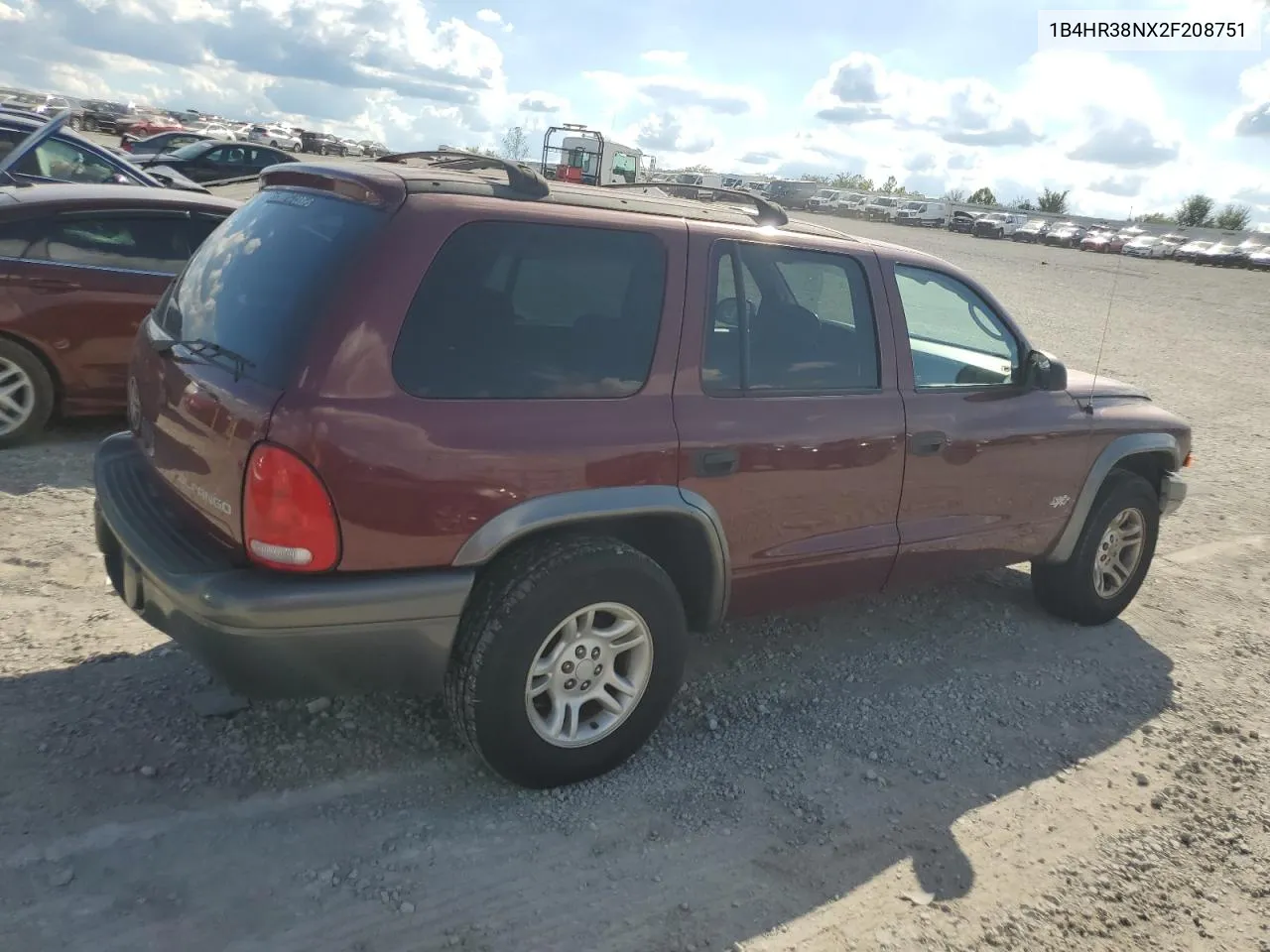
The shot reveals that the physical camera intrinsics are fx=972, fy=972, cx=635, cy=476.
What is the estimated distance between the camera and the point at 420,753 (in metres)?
3.32

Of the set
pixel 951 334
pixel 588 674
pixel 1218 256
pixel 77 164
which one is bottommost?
pixel 588 674

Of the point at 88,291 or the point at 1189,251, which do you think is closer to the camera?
the point at 88,291

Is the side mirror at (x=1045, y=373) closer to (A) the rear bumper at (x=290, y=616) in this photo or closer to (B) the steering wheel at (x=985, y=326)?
(B) the steering wheel at (x=985, y=326)

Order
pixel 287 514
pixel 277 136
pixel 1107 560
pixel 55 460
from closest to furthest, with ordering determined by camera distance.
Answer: pixel 287 514 < pixel 1107 560 < pixel 55 460 < pixel 277 136

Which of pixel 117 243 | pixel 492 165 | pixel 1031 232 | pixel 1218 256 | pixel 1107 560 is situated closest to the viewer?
pixel 492 165

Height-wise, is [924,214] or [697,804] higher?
[924,214]

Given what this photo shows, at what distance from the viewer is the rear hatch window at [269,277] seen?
2713 mm

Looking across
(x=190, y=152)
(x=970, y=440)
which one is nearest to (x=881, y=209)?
(x=190, y=152)

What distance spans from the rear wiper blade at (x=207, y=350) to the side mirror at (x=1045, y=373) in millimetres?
3220

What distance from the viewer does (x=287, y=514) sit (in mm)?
2600

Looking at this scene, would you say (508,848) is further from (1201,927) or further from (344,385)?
(1201,927)

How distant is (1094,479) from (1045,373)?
726 millimetres

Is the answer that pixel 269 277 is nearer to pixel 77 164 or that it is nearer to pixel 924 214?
pixel 77 164

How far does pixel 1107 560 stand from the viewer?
16.2 ft
